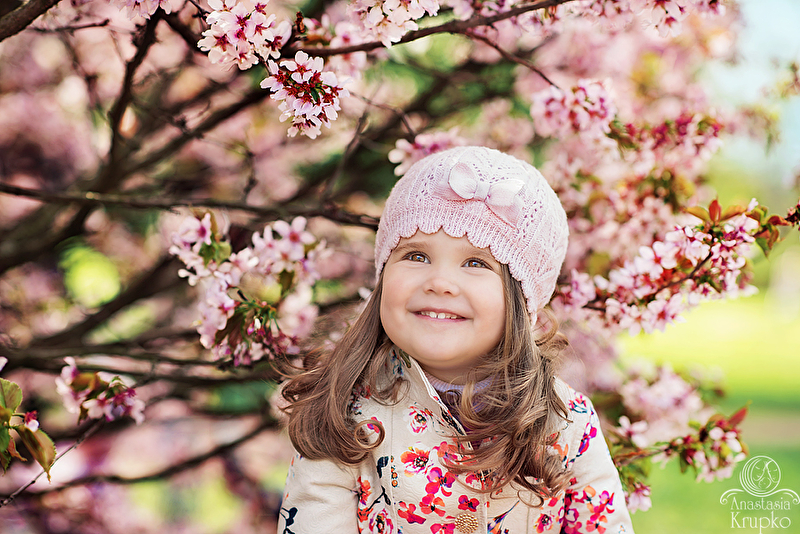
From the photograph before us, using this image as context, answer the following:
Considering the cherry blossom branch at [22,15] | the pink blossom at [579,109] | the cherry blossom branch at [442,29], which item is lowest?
the pink blossom at [579,109]

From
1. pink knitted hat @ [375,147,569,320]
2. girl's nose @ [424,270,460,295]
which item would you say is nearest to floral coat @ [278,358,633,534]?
girl's nose @ [424,270,460,295]

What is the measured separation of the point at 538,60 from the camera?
3469 mm

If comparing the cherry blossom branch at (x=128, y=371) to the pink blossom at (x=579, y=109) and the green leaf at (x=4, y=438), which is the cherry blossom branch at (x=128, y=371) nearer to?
the green leaf at (x=4, y=438)

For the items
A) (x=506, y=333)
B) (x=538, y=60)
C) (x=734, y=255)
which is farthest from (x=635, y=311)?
(x=538, y=60)

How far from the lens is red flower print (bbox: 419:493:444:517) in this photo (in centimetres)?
154

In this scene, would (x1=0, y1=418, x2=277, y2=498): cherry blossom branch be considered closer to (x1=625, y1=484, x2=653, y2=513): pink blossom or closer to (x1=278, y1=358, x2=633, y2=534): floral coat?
(x1=278, y1=358, x2=633, y2=534): floral coat

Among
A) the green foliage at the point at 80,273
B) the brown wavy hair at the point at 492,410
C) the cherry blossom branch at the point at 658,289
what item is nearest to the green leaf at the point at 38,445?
the brown wavy hair at the point at 492,410

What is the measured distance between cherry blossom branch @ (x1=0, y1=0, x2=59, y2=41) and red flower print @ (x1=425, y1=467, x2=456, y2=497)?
50.4 inches

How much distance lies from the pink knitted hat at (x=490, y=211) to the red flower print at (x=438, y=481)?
45 centimetres

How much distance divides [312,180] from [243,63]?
5.41 feet

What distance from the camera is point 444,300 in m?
1.53

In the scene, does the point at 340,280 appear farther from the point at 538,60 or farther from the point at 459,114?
the point at 538,60

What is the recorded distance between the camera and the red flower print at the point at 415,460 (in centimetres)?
155

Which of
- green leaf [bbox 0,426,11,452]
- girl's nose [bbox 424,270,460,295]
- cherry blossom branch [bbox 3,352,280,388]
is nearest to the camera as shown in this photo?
green leaf [bbox 0,426,11,452]
